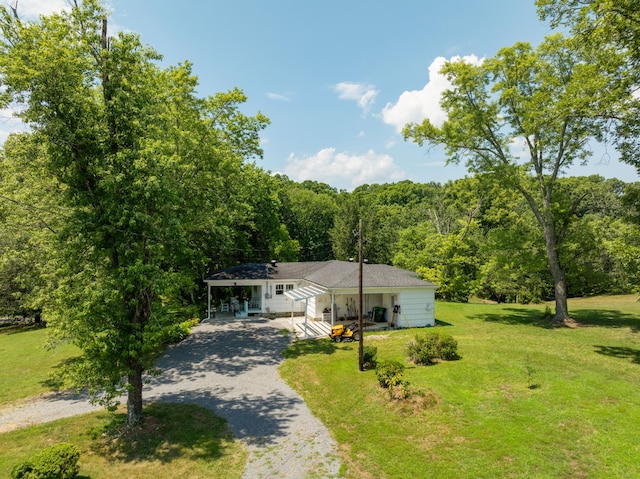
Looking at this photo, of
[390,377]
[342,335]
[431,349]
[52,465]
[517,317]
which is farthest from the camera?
[517,317]

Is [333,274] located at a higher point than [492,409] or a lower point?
higher

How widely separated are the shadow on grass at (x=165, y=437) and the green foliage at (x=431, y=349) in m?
7.96

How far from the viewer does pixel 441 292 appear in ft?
108

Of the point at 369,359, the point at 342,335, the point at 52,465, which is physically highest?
the point at 342,335

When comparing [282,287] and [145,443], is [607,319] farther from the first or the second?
[145,443]

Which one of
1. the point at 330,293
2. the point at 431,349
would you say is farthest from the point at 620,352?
the point at 330,293

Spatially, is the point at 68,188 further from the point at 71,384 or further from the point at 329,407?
the point at 329,407

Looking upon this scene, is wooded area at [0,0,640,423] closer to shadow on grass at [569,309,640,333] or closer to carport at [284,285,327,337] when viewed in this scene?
shadow on grass at [569,309,640,333]

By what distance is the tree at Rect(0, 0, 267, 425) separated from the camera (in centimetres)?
851

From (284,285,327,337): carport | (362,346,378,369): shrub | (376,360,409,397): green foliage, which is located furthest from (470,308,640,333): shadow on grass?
(376,360,409,397): green foliage

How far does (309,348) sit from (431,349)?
6121mm

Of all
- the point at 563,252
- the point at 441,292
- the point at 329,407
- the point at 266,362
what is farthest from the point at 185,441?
the point at 441,292

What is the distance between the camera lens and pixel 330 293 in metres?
19.7

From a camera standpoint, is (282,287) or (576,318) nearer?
(576,318)
